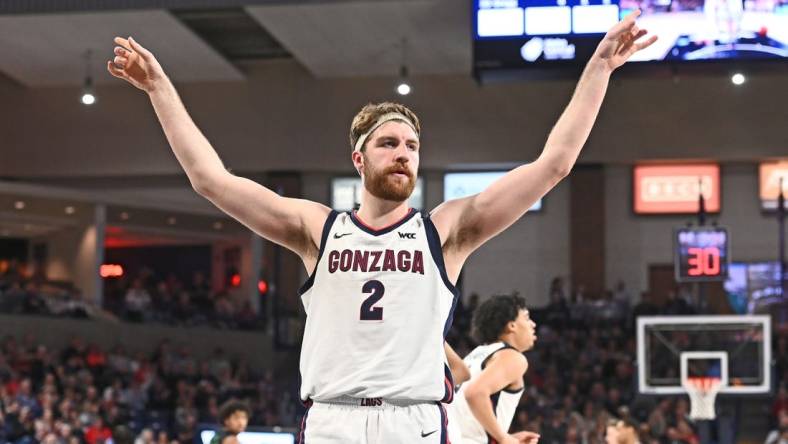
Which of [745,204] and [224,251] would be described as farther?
[224,251]

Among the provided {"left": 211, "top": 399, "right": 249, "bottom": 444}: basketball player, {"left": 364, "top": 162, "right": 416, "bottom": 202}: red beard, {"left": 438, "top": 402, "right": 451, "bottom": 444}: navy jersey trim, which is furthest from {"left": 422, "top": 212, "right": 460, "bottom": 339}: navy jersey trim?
{"left": 211, "top": 399, "right": 249, "bottom": 444}: basketball player

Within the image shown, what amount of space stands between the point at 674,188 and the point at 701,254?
8537 millimetres

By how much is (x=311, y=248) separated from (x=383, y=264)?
0.27 metres

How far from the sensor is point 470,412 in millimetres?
6434

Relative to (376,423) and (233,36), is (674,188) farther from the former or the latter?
(376,423)

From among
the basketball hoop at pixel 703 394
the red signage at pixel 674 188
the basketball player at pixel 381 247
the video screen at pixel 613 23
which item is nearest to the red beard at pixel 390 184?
the basketball player at pixel 381 247

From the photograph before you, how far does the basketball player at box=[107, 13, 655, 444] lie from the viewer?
3.52 metres

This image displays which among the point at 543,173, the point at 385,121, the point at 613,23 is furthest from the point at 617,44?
the point at 613,23

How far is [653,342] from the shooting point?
18.1m

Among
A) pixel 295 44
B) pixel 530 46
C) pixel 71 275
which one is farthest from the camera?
pixel 71 275

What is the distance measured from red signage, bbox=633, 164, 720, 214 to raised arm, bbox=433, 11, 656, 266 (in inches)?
908

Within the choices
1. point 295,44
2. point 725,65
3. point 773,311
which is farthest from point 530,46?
point 773,311

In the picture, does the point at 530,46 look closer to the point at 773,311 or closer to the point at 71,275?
the point at 773,311

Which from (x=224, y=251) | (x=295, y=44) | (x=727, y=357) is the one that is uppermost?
(x=295, y=44)
